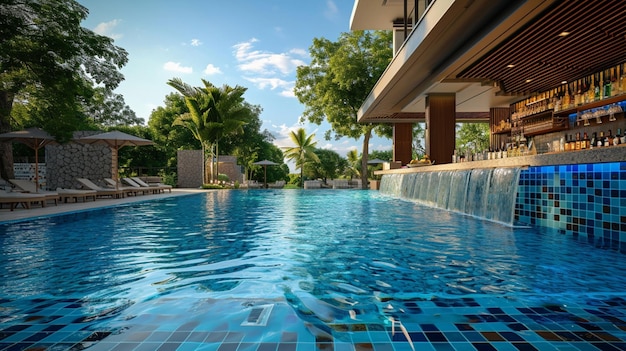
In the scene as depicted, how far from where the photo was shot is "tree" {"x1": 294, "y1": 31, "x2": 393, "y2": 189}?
2009cm

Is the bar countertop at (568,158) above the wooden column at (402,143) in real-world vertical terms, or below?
below

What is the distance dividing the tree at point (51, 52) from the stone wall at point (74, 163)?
3.92m

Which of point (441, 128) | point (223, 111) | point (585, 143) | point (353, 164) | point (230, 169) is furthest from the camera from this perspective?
point (353, 164)

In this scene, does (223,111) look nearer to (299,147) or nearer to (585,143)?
(299,147)

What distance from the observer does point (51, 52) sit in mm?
10789

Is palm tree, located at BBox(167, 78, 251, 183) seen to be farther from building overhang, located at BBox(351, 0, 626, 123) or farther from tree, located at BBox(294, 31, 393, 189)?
building overhang, located at BBox(351, 0, 626, 123)

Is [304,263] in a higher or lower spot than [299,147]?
lower

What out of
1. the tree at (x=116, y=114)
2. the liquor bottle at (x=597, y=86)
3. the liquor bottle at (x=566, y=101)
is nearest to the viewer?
the liquor bottle at (x=597, y=86)

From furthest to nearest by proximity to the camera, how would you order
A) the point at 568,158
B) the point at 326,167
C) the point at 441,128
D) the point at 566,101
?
1. the point at 326,167
2. the point at 441,128
3. the point at 566,101
4. the point at 568,158

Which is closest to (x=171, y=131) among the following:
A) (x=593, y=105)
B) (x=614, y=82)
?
(x=593, y=105)

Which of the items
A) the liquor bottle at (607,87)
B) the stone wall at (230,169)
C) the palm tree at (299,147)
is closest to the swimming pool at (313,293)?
the liquor bottle at (607,87)

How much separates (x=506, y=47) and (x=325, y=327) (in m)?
7.33

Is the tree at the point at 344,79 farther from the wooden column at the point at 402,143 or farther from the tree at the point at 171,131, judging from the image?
the tree at the point at 171,131

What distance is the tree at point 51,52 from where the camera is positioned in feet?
32.1
